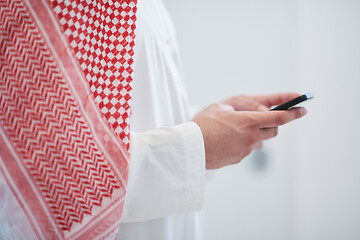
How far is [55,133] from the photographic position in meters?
0.35

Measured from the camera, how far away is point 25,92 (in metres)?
0.35

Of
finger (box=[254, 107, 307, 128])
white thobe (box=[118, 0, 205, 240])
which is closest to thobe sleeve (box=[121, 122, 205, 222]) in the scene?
white thobe (box=[118, 0, 205, 240])

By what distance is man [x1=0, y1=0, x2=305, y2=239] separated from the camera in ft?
1.13

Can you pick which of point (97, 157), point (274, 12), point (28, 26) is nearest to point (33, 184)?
point (97, 157)

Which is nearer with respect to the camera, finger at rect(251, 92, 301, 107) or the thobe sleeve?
the thobe sleeve

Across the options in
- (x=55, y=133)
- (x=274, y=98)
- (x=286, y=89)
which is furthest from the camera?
(x=286, y=89)

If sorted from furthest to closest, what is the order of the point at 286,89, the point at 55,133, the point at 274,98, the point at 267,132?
the point at 286,89
the point at 274,98
the point at 267,132
the point at 55,133

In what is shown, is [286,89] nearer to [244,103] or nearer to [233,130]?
[244,103]

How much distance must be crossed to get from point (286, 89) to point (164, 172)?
96 cm

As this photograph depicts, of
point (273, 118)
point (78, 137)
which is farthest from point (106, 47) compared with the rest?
point (273, 118)

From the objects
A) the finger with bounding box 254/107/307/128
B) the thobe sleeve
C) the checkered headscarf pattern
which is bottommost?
the thobe sleeve

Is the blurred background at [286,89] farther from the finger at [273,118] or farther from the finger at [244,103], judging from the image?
the finger at [273,118]

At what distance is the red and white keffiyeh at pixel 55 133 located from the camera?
1.13ft

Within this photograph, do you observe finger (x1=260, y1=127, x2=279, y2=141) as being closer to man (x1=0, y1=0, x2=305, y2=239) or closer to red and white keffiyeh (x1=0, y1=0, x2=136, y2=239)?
man (x1=0, y1=0, x2=305, y2=239)
